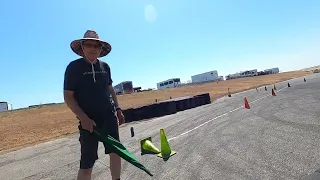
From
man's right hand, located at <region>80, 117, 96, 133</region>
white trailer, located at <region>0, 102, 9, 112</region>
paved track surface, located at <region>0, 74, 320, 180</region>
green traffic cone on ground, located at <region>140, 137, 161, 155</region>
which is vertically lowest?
paved track surface, located at <region>0, 74, 320, 180</region>

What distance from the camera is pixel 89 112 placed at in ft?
12.3

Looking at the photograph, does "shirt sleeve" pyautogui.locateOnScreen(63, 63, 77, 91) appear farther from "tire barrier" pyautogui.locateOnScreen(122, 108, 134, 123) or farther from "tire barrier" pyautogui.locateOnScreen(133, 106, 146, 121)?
"tire barrier" pyautogui.locateOnScreen(133, 106, 146, 121)

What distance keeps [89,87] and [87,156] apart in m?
0.86

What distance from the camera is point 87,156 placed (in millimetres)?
3631

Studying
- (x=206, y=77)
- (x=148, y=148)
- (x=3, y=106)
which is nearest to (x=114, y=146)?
(x=148, y=148)

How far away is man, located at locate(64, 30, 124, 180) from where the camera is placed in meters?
3.62

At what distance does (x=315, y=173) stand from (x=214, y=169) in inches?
58.2

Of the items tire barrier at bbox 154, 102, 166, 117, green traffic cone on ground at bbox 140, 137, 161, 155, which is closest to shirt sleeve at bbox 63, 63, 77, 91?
green traffic cone on ground at bbox 140, 137, 161, 155

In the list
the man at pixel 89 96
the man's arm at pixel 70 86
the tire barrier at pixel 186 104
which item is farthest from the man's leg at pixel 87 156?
the tire barrier at pixel 186 104

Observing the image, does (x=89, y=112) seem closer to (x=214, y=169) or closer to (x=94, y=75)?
(x=94, y=75)

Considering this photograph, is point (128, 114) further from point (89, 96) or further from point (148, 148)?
point (89, 96)

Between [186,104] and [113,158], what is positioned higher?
[113,158]

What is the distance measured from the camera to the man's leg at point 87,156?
3.61m

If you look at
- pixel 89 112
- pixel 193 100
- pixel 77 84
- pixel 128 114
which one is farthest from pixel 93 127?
pixel 193 100
